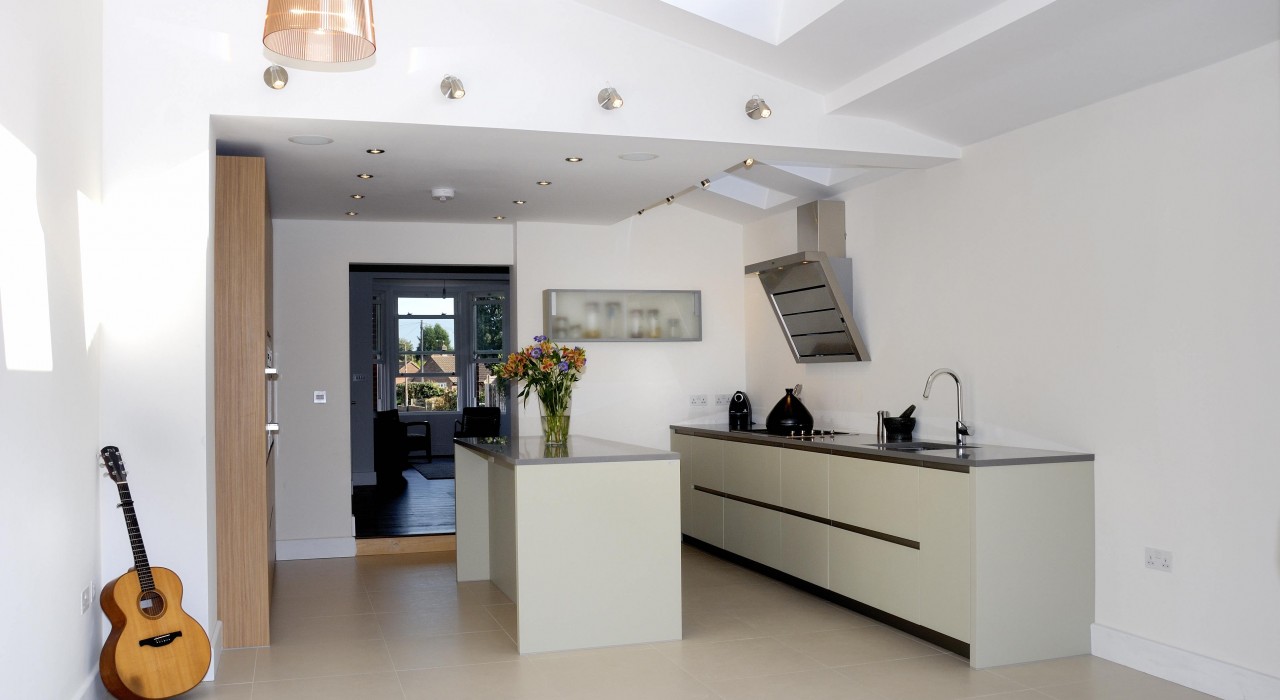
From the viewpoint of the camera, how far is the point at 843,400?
6172 mm

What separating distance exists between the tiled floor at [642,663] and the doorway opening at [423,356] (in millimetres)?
6741

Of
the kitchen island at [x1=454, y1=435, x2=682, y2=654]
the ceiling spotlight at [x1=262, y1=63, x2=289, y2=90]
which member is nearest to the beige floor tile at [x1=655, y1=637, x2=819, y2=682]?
the kitchen island at [x1=454, y1=435, x2=682, y2=654]

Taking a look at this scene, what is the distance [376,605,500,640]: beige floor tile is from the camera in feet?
15.7

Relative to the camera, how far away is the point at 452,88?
4188 mm

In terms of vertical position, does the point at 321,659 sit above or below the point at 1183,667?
below

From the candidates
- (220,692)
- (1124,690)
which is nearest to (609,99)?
(220,692)

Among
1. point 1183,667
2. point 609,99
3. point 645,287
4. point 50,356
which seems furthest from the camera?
point 645,287

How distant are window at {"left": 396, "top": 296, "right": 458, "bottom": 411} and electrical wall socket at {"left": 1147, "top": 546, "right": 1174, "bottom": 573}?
10.3 metres

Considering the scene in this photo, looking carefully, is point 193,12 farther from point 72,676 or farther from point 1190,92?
point 1190,92

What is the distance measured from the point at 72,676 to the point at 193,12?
258 centimetres

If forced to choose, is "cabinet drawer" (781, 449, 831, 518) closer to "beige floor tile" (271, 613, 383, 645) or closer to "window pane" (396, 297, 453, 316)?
"beige floor tile" (271, 613, 383, 645)

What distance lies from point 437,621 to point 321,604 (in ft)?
2.69

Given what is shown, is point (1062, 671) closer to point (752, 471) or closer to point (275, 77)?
point (752, 471)

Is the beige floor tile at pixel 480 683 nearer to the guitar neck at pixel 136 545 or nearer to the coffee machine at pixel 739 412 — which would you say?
the guitar neck at pixel 136 545
